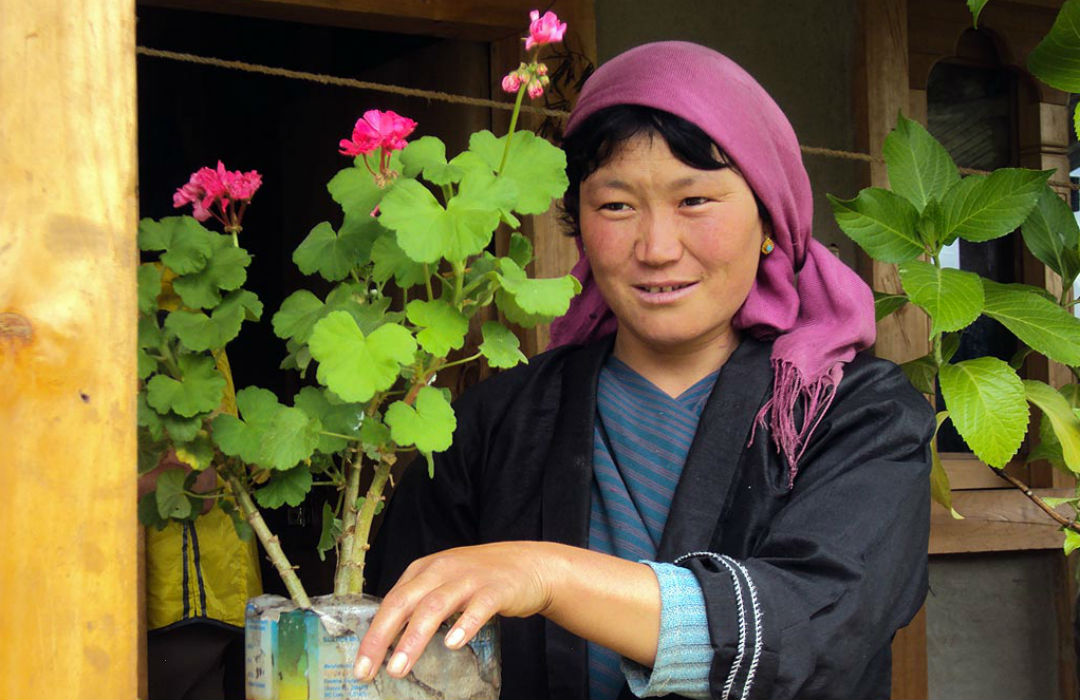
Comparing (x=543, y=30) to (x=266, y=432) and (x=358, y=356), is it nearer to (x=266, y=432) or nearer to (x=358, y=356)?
(x=358, y=356)

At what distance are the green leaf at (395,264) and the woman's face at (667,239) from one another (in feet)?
1.27

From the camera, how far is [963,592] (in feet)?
12.0

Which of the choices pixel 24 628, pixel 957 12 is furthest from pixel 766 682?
pixel 957 12

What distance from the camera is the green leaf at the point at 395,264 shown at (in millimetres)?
1173

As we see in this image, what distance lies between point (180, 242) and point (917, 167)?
165cm

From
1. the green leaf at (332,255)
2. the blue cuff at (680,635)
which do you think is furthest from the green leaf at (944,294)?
the green leaf at (332,255)

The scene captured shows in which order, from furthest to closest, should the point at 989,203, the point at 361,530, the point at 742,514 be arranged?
1. the point at 989,203
2. the point at 742,514
3. the point at 361,530

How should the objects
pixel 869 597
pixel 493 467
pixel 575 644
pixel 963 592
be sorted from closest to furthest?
1. pixel 869 597
2. pixel 575 644
3. pixel 493 467
4. pixel 963 592

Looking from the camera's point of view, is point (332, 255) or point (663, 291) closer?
point (332, 255)

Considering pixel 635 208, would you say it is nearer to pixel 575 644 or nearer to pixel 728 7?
pixel 575 644

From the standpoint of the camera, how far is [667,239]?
1477mm

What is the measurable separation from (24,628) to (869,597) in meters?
0.81

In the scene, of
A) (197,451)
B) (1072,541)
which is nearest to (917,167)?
(1072,541)

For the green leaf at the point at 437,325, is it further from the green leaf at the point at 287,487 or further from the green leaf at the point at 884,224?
the green leaf at the point at 884,224
